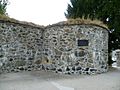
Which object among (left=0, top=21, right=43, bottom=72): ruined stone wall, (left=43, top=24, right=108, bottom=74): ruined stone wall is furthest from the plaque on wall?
(left=0, top=21, right=43, bottom=72): ruined stone wall

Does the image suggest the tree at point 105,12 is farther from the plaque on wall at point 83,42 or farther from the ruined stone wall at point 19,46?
the ruined stone wall at point 19,46

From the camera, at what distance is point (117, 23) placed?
18.6 m

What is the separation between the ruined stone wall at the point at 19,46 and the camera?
12766mm

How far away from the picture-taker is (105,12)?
19.1 meters

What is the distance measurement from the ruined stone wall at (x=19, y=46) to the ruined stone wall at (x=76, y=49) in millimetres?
860

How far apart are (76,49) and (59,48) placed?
0.85 metres


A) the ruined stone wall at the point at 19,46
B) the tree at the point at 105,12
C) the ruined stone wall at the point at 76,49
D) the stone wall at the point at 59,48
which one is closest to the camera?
the ruined stone wall at the point at 19,46

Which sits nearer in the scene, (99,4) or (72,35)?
(72,35)

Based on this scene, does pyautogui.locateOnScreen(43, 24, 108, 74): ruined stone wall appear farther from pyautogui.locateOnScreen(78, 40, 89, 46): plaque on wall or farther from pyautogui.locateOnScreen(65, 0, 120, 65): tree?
pyautogui.locateOnScreen(65, 0, 120, 65): tree

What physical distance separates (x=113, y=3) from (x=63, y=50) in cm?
684

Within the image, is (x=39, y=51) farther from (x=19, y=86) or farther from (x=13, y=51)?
(x=19, y=86)

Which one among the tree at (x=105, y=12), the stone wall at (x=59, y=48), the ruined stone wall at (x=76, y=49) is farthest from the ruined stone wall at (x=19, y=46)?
the tree at (x=105, y=12)

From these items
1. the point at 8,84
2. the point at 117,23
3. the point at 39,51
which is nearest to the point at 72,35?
the point at 39,51

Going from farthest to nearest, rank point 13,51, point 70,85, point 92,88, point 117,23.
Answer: point 117,23, point 13,51, point 70,85, point 92,88
